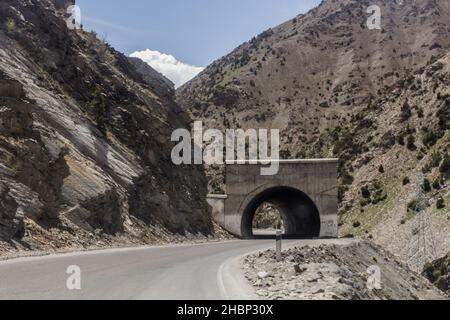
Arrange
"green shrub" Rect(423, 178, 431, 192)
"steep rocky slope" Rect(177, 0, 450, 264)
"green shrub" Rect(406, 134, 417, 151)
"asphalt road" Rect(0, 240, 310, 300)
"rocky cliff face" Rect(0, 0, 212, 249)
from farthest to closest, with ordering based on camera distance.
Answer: "green shrub" Rect(406, 134, 417, 151) < "steep rocky slope" Rect(177, 0, 450, 264) < "green shrub" Rect(423, 178, 431, 192) < "rocky cliff face" Rect(0, 0, 212, 249) < "asphalt road" Rect(0, 240, 310, 300)

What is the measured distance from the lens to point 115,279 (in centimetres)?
1290

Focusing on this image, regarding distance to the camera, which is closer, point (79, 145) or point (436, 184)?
point (79, 145)

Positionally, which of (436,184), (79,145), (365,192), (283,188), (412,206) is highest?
(79,145)

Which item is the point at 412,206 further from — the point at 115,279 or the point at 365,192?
the point at 115,279

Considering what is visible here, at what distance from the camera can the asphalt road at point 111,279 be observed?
34.3ft

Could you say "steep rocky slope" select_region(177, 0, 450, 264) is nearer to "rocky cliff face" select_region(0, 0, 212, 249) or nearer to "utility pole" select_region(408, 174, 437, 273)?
"utility pole" select_region(408, 174, 437, 273)

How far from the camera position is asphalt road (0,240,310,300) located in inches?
412

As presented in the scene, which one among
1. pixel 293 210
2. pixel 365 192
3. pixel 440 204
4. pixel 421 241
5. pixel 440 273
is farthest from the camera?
pixel 293 210

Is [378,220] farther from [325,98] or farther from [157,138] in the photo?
[325,98]

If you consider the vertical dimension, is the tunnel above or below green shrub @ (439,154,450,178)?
below

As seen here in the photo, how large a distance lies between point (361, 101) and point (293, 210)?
53.7 m

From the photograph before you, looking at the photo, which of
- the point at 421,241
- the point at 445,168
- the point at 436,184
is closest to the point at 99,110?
the point at 421,241

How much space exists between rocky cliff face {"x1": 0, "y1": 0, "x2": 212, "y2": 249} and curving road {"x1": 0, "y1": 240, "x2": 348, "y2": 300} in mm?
4772

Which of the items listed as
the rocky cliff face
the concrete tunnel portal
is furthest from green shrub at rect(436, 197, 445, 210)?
the rocky cliff face
